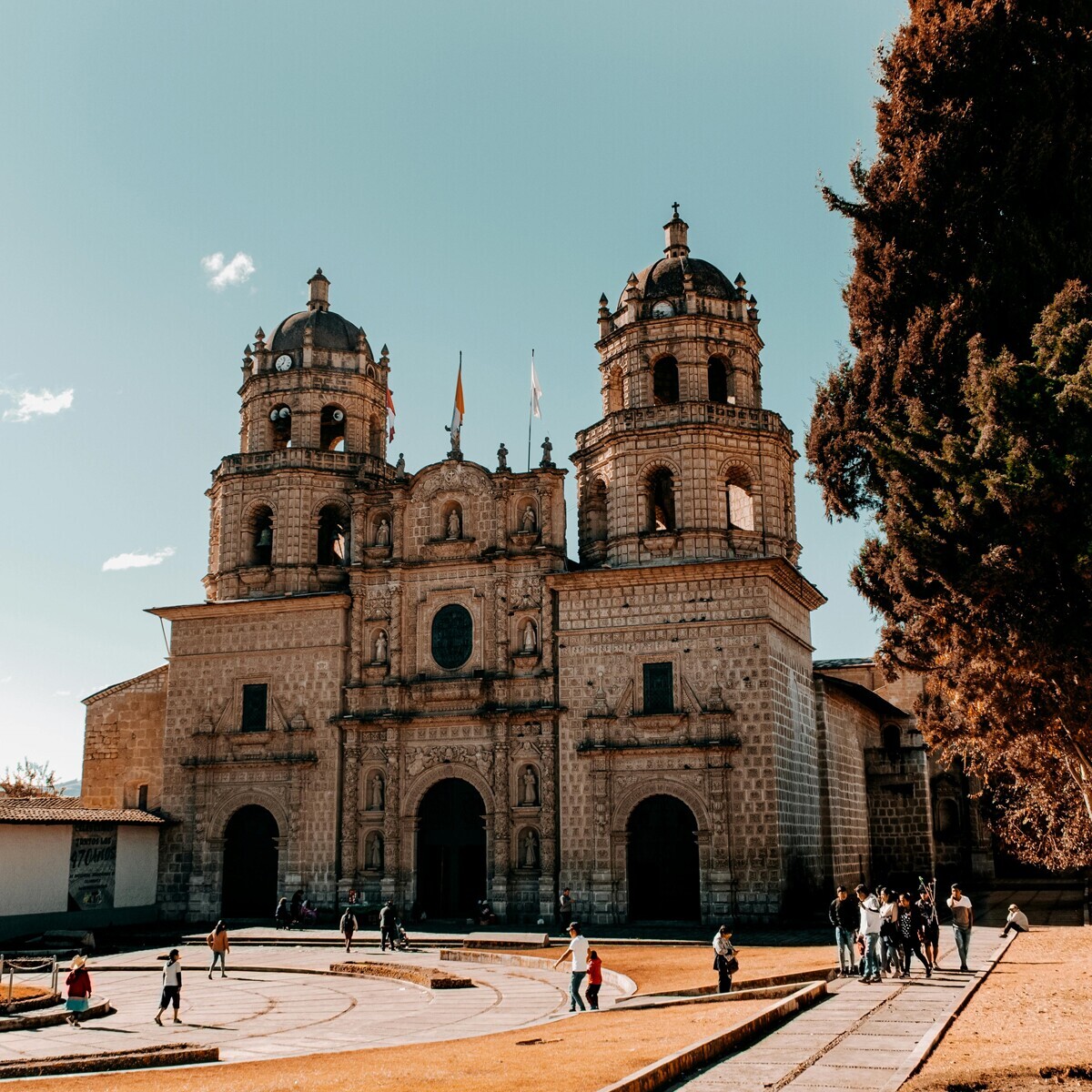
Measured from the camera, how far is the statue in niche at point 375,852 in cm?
3528

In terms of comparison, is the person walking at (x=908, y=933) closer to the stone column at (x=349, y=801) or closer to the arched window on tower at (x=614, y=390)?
the stone column at (x=349, y=801)

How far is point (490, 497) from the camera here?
36.7 meters

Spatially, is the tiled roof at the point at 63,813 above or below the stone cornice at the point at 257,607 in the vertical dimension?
below

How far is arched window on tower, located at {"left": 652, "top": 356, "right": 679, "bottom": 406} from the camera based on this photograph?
1451 inches

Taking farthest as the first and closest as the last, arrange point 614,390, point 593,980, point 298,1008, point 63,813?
point 614,390, point 63,813, point 298,1008, point 593,980

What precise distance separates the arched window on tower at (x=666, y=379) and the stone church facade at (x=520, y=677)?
0.15 metres

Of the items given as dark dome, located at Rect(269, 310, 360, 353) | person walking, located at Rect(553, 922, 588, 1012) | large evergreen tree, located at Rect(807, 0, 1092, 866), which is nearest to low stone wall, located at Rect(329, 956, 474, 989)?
person walking, located at Rect(553, 922, 588, 1012)

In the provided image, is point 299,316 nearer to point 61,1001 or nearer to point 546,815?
point 546,815

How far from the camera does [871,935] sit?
62.5ft

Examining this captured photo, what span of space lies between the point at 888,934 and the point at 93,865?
977 inches

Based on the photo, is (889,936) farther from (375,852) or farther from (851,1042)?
(375,852)

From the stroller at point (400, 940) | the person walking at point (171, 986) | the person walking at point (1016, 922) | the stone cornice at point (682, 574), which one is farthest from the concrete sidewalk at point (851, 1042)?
the stone cornice at point (682, 574)

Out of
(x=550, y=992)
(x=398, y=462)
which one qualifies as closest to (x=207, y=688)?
(x=398, y=462)

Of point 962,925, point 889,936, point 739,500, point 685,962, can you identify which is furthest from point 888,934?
point 739,500
